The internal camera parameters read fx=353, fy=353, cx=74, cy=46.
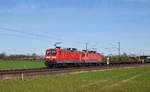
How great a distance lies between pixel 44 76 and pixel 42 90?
12004mm

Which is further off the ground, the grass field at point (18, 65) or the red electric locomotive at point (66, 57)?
the red electric locomotive at point (66, 57)

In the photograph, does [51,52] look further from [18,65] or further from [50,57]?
[18,65]

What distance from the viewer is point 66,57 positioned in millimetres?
59125

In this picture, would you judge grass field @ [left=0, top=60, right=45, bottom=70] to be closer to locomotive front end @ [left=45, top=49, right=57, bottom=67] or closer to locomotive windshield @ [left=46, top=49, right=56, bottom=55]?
locomotive front end @ [left=45, top=49, right=57, bottom=67]

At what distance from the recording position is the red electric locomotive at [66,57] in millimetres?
56125

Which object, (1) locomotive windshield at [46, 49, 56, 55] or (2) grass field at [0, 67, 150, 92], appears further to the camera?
(1) locomotive windshield at [46, 49, 56, 55]

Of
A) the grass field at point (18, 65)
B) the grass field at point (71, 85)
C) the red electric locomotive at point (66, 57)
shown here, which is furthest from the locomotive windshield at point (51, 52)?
the grass field at point (71, 85)

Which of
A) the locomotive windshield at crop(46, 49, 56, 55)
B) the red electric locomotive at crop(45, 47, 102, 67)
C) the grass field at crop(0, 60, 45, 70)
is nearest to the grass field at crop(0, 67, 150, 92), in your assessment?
the grass field at crop(0, 60, 45, 70)

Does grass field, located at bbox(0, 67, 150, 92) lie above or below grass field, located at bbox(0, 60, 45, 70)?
below

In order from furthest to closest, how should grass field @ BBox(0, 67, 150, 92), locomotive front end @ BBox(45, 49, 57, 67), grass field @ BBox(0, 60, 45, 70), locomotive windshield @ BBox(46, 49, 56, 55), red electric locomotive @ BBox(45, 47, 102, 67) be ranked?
grass field @ BBox(0, 60, 45, 70) → locomotive windshield @ BBox(46, 49, 56, 55) → red electric locomotive @ BBox(45, 47, 102, 67) → locomotive front end @ BBox(45, 49, 57, 67) → grass field @ BBox(0, 67, 150, 92)

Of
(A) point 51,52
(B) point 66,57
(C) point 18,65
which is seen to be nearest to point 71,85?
(A) point 51,52

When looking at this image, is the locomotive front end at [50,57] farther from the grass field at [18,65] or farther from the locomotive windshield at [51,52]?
the grass field at [18,65]


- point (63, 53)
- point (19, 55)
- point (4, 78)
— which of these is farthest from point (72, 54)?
point (19, 55)

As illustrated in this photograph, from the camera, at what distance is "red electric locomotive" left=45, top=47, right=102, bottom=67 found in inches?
2210
